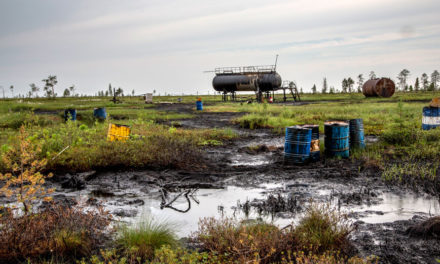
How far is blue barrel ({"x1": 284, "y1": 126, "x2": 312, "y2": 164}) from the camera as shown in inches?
321

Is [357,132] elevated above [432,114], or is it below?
below

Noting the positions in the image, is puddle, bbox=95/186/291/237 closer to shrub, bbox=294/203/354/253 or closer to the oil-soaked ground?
the oil-soaked ground

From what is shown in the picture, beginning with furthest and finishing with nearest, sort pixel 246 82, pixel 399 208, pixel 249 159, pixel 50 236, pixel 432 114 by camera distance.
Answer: pixel 246 82 < pixel 432 114 < pixel 249 159 < pixel 399 208 < pixel 50 236

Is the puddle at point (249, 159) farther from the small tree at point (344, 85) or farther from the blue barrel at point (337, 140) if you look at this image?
the small tree at point (344, 85)

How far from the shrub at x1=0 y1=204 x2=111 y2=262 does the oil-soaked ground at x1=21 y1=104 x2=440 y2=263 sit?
89 cm

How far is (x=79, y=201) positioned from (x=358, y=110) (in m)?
16.7

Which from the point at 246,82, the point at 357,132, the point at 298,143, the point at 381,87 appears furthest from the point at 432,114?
the point at 246,82

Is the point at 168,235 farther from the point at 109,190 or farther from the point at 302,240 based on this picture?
the point at 109,190

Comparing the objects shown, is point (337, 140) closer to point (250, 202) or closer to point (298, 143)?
point (298, 143)

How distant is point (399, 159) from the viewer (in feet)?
27.3

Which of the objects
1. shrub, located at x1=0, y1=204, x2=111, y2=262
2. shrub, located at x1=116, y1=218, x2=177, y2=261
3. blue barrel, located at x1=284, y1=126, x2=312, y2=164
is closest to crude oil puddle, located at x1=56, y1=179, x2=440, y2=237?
shrub, located at x1=116, y1=218, x2=177, y2=261

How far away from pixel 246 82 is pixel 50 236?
117 feet

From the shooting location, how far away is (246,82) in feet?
127

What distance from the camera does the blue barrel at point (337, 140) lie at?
8.41m
